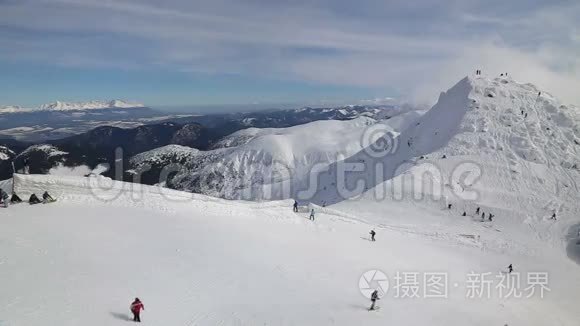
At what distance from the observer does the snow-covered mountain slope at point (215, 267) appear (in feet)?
48.0

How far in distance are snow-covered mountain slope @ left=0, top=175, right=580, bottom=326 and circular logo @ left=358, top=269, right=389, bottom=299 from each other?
33 cm

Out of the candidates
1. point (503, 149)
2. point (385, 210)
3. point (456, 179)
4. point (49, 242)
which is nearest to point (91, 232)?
point (49, 242)

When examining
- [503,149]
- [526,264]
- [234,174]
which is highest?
[503,149]

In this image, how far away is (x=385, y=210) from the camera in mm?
45125

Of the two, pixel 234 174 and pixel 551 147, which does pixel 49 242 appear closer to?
pixel 551 147

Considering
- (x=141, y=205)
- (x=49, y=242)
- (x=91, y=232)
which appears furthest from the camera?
(x=141, y=205)

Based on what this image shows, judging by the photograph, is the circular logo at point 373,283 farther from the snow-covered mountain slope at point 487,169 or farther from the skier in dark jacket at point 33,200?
the skier in dark jacket at point 33,200

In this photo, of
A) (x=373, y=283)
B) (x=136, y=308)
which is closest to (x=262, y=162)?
(x=373, y=283)

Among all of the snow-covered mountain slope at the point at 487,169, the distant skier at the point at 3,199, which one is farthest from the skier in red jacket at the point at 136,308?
the snow-covered mountain slope at the point at 487,169

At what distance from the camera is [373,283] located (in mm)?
21625

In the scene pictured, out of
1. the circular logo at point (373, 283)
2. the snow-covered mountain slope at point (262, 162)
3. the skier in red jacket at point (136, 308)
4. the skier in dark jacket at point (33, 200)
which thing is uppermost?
the skier in dark jacket at point (33, 200)

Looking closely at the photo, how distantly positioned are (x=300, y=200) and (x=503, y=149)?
4035 centimetres

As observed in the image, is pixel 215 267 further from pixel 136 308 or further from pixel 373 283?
pixel 373 283

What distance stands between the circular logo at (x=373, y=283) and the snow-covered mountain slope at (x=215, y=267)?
0.33 meters
